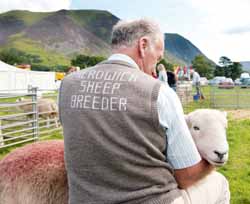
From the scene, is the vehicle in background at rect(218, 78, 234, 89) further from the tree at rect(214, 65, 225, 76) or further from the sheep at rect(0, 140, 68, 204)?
the tree at rect(214, 65, 225, 76)

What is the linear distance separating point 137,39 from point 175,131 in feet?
1.82

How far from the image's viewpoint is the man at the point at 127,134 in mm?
1718

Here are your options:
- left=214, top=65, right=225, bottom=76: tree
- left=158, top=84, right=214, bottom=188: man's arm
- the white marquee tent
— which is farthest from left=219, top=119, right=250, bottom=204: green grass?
left=214, top=65, right=225, bottom=76: tree

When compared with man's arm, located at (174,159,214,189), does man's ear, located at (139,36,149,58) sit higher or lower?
higher

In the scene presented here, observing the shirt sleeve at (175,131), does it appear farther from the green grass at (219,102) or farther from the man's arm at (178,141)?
the green grass at (219,102)

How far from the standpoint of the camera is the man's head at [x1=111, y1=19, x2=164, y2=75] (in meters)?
1.90

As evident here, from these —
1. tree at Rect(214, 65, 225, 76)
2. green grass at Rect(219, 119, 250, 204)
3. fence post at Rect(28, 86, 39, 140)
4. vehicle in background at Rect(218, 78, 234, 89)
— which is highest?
tree at Rect(214, 65, 225, 76)

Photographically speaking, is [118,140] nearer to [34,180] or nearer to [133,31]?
[133,31]

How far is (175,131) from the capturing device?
5.80ft

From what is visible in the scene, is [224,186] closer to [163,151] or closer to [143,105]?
[163,151]

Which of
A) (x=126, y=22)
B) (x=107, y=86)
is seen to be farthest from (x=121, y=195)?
(x=126, y=22)

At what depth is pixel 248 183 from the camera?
4922 mm

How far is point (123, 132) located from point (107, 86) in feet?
0.83

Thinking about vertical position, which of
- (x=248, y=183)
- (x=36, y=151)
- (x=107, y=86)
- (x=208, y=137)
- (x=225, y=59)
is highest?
(x=225, y=59)
